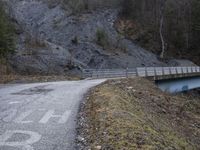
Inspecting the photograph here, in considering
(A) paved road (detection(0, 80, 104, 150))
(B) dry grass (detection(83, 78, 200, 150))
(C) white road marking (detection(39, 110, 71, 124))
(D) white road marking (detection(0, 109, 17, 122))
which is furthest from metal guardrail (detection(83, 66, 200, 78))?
(D) white road marking (detection(0, 109, 17, 122))

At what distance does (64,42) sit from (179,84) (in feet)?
58.3

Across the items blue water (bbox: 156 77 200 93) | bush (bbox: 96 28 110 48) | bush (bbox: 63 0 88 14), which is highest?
bush (bbox: 63 0 88 14)

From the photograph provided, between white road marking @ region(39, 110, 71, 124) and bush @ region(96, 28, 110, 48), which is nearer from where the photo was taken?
white road marking @ region(39, 110, 71, 124)

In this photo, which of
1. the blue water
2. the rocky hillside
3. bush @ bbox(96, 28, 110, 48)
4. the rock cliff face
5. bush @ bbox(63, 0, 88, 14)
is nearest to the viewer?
the blue water

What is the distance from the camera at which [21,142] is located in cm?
899

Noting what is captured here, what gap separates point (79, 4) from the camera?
6106cm

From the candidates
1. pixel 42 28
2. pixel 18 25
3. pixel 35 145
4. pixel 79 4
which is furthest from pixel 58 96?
pixel 79 4

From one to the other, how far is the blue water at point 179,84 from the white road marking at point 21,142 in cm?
2362

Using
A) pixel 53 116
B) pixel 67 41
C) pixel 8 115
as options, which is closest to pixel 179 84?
pixel 67 41

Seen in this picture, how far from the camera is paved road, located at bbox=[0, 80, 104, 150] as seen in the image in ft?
29.3

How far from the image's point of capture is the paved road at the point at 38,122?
29.3ft

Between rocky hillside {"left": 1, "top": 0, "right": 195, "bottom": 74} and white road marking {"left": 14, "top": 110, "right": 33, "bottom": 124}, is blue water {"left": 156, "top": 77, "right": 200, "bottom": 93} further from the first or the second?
white road marking {"left": 14, "top": 110, "right": 33, "bottom": 124}

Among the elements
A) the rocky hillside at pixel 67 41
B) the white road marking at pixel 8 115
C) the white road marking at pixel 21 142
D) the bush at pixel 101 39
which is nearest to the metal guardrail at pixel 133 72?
the rocky hillside at pixel 67 41

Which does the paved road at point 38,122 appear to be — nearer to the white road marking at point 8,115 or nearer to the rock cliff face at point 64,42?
the white road marking at point 8,115
